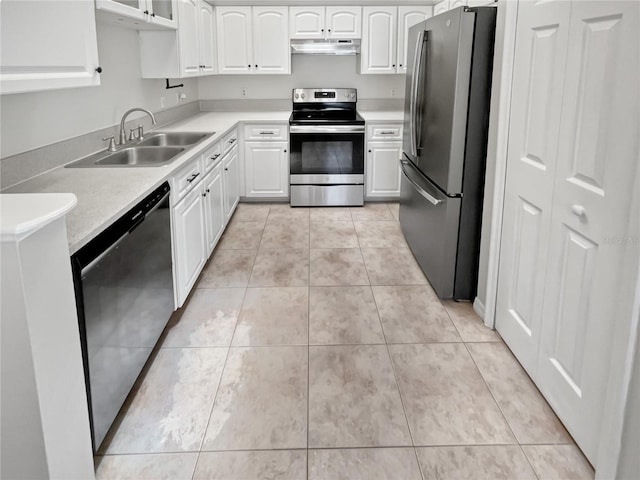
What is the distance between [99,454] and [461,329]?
6.16 feet

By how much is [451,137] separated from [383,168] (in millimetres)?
2457

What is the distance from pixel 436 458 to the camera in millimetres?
1973

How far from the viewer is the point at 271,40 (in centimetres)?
559

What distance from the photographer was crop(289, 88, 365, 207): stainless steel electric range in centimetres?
532

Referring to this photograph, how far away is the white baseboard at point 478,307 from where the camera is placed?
309 centimetres

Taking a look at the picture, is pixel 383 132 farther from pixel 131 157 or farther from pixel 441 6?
pixel 131 157

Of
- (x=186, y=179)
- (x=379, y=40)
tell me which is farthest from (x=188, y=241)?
(x=379, y=40)

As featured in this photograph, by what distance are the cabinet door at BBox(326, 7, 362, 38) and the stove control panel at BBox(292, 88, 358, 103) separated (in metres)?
0.62

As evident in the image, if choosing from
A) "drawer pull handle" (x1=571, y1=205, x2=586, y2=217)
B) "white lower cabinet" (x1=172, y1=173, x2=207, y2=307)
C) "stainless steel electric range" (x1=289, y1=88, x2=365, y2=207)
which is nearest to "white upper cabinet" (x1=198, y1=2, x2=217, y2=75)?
"stainless steel electric range" (x1=289, y1=88, x2=365, y2=207)

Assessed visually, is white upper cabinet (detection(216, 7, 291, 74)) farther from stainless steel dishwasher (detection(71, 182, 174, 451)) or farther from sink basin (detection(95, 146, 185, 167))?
stainless steel dishwasher (detection(71, 182, 174, 451))

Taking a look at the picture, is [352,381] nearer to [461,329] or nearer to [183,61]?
[461,329]

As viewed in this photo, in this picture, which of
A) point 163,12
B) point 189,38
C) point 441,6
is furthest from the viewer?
point 441,6

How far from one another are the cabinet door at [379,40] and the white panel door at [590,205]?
3766 millimetres

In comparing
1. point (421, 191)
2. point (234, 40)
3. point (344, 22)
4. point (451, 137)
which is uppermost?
point (344, 22)
